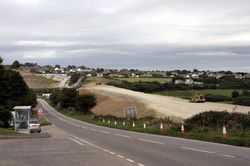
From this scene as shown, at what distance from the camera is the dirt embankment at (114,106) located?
96.6 meters

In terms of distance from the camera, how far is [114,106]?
113 metres

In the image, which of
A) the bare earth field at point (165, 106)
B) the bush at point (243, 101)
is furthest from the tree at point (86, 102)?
the bush at point (243, 101)

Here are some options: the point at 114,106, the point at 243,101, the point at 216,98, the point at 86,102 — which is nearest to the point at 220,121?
the point at 243,101

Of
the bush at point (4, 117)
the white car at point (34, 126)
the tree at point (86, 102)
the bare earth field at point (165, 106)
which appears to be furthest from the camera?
the tree at point (86, 102)

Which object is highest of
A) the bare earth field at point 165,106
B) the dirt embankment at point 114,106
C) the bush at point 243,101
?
the bush at point 243,101

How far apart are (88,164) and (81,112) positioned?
10601cm

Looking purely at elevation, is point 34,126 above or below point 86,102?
above

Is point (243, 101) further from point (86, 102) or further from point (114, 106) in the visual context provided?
point (86, 102)

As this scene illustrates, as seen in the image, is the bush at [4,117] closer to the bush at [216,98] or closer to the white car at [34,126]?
the white car at [34,126]

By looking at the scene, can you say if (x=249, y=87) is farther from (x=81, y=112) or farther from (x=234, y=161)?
(x=234, y=161)

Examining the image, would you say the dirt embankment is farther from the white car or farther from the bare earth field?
the white car

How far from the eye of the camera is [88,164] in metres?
17.4

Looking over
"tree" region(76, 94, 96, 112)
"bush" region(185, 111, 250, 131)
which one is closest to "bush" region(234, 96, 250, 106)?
"tree" region(76, 94, 96, 112)

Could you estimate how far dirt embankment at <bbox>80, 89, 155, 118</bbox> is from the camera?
96.6 meters
